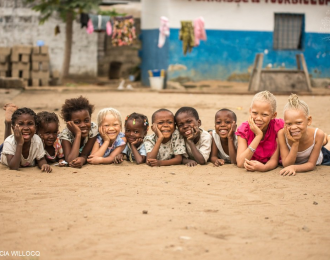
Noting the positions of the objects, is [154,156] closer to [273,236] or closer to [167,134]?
[167,134]

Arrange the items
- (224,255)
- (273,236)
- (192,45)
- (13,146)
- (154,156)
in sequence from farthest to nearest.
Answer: (192,45), (154,156), (13,146), (273,236), (224,255)

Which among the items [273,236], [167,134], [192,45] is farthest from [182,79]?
[273,236]

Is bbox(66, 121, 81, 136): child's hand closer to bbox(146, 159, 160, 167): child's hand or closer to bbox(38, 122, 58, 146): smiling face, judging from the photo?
bbox(38, 122, 58, 146): smiling face

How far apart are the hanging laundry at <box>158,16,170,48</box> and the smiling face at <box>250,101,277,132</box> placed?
13.1 m

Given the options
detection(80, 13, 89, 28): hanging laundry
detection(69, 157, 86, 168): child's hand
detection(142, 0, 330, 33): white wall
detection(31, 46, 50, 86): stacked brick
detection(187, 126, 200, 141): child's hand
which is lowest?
detection(69, 157, 86, 168): child's hand

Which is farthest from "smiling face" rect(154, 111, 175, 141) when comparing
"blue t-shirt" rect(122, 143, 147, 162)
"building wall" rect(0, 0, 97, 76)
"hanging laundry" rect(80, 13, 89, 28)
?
"building wall" rect(0, 0, 97, 76)

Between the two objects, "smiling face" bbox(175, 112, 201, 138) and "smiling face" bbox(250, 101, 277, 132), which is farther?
"smiling face" bbox(175, 112, 201, 138)

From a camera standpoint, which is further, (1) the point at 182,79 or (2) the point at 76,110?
(1) the point at 182,79

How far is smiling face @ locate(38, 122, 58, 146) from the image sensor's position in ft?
19.3

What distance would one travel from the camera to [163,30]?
60.6 feet

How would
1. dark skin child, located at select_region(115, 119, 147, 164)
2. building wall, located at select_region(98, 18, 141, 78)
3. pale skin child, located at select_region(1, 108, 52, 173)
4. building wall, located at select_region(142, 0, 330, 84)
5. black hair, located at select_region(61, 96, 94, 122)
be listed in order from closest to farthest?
1. pale skin child, located at select_region(1, 108, 52, 173)
2. black hair, located at select_region(61, 96, 94, 122)
3. dark skin child, located at select_region(115, 119, 147, 164)
4. building wall, located at select_region(142, 0, 330, 84)
5. building wall, located at select_region(98, 18, 141, 78)

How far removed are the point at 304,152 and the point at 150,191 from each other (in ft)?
6.30

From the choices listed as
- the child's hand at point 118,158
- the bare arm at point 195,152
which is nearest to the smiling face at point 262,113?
the bare arm at point 195,152

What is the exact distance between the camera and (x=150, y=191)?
4.80 meters
